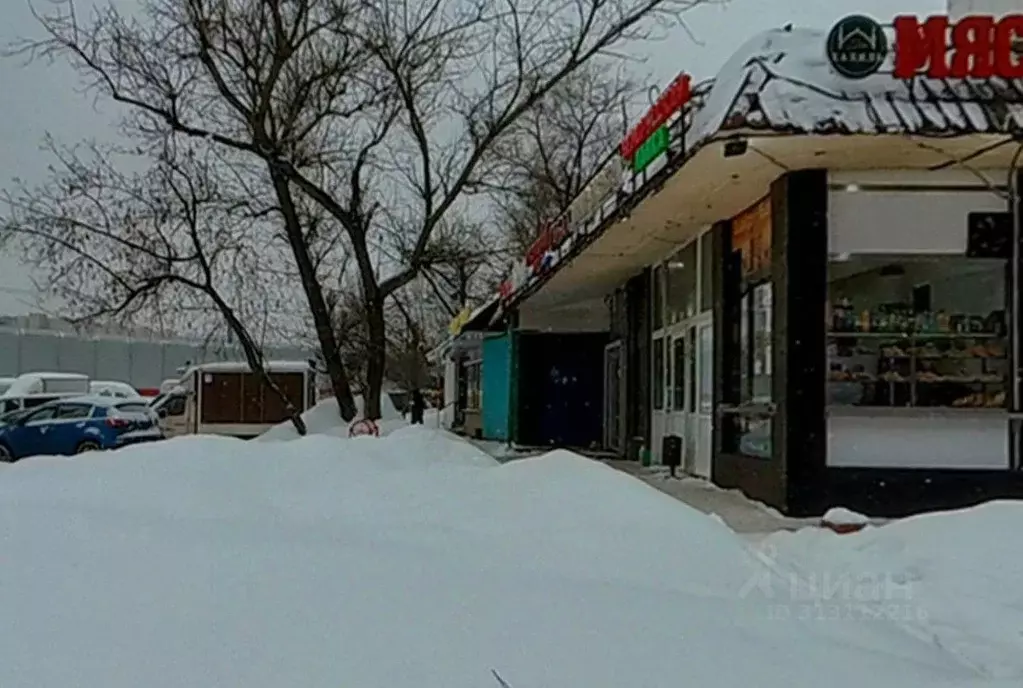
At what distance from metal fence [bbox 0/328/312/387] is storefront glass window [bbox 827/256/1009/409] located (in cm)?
4951

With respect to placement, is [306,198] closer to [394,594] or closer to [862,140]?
[862,140]

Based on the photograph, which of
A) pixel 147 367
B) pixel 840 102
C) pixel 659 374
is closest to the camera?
pixel 840 102

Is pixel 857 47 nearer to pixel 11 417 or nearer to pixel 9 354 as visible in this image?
pixel 11 417

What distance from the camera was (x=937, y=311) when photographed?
10.6m

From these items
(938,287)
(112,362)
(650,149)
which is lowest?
(112,362)

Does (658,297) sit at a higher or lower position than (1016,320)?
higher

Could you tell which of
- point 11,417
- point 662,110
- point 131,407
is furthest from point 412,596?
point 11,417

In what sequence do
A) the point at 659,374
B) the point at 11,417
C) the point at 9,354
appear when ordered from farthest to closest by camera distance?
the point at 9,354, the point at 11,417, the point at 659,374

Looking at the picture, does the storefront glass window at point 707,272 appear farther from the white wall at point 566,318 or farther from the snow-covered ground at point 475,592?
the white wall at point 566,318

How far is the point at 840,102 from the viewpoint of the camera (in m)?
9.09

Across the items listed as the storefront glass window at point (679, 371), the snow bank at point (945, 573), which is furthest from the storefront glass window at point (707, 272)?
the snow bank at point (945, 573)

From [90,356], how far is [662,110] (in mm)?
55866

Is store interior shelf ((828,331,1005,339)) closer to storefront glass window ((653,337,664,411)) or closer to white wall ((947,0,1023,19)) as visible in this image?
white wall ((947,0,1023,19))

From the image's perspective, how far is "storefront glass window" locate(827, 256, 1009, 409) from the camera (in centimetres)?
1053
